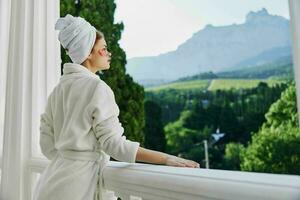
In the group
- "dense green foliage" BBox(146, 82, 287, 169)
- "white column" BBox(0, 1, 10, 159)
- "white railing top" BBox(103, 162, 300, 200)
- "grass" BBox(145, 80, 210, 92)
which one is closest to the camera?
"white railing top" BBox(103, 162, 300, 200)

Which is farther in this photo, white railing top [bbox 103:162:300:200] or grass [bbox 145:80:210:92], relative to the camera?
grass [bbox 145:80:210:92]

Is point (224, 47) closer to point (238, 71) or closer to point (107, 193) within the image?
point (238, 71)

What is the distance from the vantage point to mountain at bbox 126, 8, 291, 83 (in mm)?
2678

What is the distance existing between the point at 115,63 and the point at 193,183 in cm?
187

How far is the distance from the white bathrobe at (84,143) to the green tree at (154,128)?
168cm

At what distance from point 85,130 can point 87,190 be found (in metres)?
0.19

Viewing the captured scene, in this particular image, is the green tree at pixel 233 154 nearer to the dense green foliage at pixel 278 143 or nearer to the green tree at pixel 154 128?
the dense green foliage at pixel 278 143

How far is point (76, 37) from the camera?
3.74 ft

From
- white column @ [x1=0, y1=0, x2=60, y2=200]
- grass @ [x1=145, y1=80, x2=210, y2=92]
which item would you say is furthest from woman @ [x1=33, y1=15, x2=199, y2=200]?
grass @ [x1=145, y1=80, x2=210, y2=92]

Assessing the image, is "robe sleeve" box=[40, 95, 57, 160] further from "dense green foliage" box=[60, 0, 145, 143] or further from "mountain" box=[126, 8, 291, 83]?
"mountain" box=[126, 8, 291, 83]

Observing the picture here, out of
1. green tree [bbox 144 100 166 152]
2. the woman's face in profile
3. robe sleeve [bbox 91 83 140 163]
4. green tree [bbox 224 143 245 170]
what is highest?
the woman's face in profile

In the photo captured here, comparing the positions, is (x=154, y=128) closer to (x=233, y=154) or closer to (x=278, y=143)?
(x=233, y=154)

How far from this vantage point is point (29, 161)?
1738mm

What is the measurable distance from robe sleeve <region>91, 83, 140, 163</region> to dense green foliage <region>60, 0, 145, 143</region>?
4.70 ft
